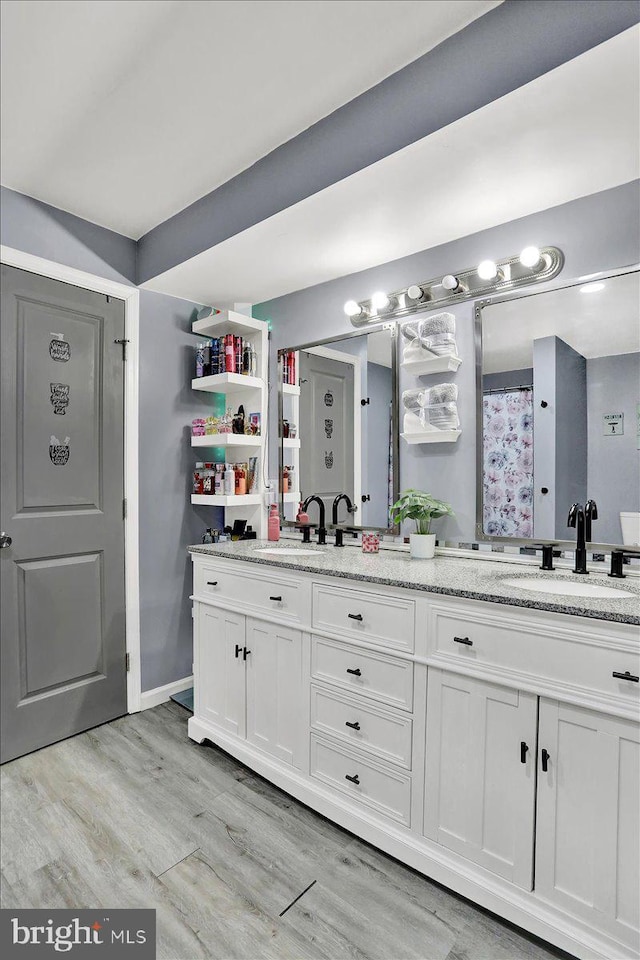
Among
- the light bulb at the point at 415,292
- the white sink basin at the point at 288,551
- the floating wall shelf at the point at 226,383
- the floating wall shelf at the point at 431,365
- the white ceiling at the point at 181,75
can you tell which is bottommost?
the white sink basin at the point at 288,551

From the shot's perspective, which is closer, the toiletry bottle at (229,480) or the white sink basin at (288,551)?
the white sink basin at (288,551)

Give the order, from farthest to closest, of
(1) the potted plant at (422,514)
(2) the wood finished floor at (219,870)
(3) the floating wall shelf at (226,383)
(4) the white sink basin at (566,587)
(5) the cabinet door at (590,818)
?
(3) the floating wall shelf at (226,383), (1) the potted plant at (422,514), (4) the white sink basin at (566,587), (2) the wood finished floor at (219,870), (5) the cabinet door at (590,818)

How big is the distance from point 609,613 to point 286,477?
188 centimetres

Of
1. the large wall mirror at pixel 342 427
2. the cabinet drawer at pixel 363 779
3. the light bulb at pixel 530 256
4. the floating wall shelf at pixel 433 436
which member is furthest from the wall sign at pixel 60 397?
the light bulb at pixel 530 256

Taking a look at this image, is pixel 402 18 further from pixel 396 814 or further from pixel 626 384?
pixel 396 814

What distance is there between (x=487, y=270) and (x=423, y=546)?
1114mm

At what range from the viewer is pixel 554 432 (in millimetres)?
1937

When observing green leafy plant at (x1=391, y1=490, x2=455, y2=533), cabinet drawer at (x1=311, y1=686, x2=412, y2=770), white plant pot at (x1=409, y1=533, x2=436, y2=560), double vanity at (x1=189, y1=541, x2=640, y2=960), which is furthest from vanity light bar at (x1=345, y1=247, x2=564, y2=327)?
cabinet drawer at (x1=311, y1=686, x2=412, y2=770)

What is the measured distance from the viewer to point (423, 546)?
6.98 feet

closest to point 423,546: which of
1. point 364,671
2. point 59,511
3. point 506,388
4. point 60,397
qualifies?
point 364,671

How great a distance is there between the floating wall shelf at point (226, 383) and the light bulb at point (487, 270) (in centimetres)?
132

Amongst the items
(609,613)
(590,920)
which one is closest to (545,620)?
(609,613)

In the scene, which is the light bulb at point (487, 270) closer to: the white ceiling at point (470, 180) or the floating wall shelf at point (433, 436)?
the white ceiling at point (470, 180)

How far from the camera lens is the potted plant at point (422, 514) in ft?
6.98
